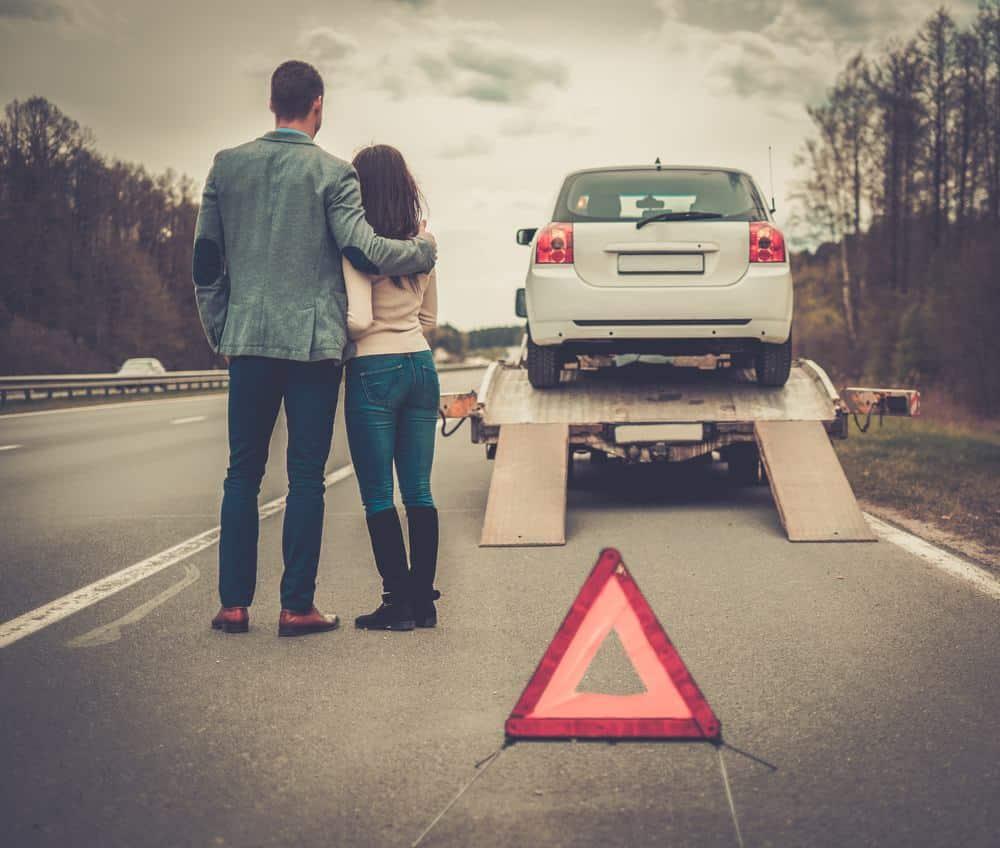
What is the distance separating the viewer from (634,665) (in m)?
3.30

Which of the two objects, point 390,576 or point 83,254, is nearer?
point 390,576

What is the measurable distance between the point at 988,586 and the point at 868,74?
4120 cm

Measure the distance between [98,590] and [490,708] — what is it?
2.85 m

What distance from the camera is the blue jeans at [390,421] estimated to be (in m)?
4.73

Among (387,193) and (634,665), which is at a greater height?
(387,193)

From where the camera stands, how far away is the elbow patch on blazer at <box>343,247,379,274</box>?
4.50 meters

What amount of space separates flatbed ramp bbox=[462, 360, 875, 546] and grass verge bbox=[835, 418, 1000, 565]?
0.93 m

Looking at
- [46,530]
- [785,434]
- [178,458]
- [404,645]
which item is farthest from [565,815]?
[178,458]

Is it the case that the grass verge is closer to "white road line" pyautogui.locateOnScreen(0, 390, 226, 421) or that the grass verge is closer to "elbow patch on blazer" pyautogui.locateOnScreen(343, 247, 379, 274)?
"elbow patch on blazer" pyautogui.locateOnScreen(343, 247, 379, 274)

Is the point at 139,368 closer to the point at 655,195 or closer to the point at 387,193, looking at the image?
the point at 655,195

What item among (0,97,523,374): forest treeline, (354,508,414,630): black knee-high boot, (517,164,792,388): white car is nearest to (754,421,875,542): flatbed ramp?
(517,164,792,388): white car

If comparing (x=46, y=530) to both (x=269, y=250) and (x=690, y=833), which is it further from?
(x=690, y=833)

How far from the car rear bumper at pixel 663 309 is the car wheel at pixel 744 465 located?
189 cm

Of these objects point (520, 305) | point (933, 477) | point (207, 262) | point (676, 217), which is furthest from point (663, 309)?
point (933, 477)
